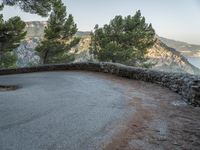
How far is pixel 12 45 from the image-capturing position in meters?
32.2

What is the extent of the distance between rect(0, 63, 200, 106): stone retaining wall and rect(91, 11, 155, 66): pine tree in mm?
11599

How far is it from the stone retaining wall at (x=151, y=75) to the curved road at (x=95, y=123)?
0.57 meters

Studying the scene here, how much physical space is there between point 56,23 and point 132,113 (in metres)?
28.2

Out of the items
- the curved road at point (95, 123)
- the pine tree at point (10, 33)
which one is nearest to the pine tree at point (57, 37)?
the pine tree at point (10, 33)

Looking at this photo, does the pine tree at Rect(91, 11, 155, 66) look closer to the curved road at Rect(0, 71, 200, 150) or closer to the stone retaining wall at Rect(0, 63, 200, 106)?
the stone retaining wall at Rect(0, 63, 200, 106)

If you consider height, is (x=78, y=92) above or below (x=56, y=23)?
below

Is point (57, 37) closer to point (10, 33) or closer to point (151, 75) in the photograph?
point (10, 33)

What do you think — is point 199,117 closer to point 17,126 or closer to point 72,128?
point 72,128

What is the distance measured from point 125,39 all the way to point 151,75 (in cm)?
2036

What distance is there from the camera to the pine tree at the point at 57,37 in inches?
1277

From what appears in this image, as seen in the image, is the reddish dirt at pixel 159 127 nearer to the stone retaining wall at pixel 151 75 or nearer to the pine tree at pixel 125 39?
the stone retaining wall at pixel 151 75

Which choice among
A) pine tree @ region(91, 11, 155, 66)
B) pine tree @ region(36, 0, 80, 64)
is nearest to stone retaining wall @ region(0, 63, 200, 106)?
pine tree @ region(36, 0, 80, 64)

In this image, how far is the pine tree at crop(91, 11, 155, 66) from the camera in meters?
32.2

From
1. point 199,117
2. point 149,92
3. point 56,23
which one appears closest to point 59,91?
point 149,92
